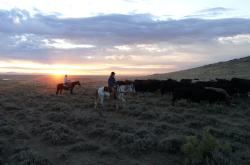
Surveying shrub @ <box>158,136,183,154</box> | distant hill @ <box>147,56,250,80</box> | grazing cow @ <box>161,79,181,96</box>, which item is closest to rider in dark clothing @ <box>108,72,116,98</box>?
grazing cow @ <box>161,79,181,96</box>

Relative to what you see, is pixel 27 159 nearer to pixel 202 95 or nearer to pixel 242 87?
pixel 202 95

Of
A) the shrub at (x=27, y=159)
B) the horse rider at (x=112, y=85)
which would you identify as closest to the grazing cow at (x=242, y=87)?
the horse rider at (x=112, y=85)

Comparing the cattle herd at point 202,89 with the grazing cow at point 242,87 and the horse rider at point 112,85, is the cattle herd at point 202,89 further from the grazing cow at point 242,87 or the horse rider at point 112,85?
the horse rider at point 112,85

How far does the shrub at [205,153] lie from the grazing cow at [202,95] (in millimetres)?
12120

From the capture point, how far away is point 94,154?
1120 cm

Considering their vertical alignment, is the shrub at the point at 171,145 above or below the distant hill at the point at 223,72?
below

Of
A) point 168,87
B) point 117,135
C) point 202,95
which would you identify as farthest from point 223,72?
point 117,135

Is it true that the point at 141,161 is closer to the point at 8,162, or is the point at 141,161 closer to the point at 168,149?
the point at 168,149

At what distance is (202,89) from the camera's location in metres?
22.3

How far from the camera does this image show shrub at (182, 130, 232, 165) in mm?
9352

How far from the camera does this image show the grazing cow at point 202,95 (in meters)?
21.9

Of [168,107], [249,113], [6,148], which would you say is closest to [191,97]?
[168,107]

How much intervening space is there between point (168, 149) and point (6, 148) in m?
5.15

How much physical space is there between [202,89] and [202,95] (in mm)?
400
